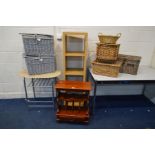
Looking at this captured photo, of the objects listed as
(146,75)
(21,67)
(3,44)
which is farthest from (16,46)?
(146,75)

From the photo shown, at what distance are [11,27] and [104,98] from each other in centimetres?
223

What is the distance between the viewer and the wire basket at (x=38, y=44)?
7.49 ft

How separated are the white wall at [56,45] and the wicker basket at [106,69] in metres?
0.50

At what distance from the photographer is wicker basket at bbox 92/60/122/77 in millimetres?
2401

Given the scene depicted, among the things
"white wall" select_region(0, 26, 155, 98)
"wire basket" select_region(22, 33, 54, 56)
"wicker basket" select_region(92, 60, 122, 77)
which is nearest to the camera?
"wire basket" select_region(22, 33, 54, 56)

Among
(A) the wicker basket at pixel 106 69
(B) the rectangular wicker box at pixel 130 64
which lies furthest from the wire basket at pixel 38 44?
(B) the rectangular wicker box at pixel 130 64

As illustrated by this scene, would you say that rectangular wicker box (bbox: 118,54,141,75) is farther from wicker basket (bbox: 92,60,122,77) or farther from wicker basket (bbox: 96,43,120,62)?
wicker basket (bbox: 96,43,120,62)

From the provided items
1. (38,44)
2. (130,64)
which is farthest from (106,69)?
(38,44)

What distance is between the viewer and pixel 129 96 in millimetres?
3346

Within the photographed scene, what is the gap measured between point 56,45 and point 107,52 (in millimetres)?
968

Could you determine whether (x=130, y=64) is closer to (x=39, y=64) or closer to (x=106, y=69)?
(x=106, y=69)

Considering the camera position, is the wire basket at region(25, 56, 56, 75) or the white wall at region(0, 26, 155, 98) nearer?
the wire basket at region(25, 56, 56, 75)

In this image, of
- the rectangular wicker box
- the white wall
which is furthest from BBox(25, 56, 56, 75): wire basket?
the rectangular wicker box

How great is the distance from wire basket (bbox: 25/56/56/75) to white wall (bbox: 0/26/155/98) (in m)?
0.45
